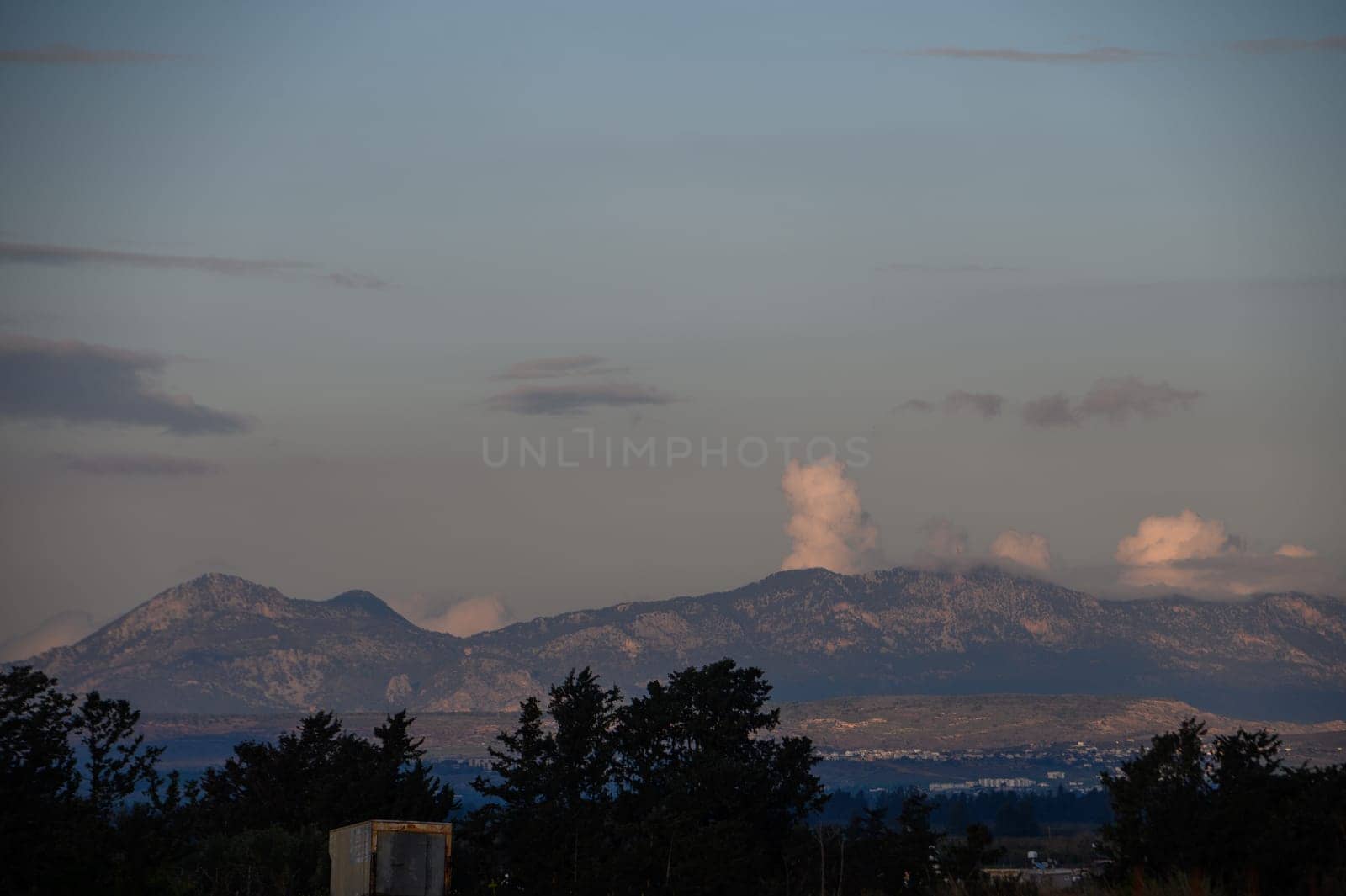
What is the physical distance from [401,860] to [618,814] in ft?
144

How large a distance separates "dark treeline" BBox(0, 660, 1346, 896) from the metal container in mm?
7436

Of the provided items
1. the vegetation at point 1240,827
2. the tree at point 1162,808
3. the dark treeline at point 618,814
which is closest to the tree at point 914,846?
the dark treeline at point 618,814

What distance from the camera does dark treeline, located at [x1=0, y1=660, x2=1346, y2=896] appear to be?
50.5 meters

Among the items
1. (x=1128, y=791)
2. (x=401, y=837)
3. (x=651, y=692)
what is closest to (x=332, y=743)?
(x=651, y=692)

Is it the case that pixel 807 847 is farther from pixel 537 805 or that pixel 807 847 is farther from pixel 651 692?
pixel 651 692

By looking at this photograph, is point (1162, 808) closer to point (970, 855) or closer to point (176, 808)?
point (970, 855)

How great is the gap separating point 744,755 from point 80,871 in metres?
50.0

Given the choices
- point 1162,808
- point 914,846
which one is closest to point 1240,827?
point 1162,808

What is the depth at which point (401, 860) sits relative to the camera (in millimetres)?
45844

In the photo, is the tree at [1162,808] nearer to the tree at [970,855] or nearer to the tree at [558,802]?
the tree at [970,855]

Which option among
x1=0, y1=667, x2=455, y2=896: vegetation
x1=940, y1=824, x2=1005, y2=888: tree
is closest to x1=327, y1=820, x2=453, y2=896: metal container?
x1=0, y1=667, x2=455, y2=896: vegetation

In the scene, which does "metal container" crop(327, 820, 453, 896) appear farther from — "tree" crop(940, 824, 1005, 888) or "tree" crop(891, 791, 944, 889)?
"tree" crop(891, 791, 944, 889)

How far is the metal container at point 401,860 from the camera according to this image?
4547 cm

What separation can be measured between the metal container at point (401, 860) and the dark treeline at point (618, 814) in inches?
293
